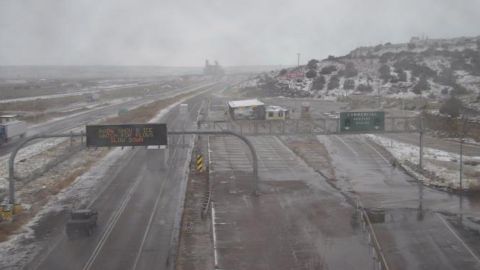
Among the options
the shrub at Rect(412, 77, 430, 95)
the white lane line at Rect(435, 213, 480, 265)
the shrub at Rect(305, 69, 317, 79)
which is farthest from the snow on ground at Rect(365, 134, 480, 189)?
the shrub at Rect(305, 69, 317, 79)

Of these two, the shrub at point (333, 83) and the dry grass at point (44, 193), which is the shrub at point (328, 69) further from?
the dry grass at point (44, 193)

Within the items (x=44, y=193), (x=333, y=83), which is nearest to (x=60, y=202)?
(x=44, y=193)

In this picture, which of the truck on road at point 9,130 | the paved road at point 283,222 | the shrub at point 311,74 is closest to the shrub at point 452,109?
the paved road at point 283,222

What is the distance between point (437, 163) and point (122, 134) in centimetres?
2637

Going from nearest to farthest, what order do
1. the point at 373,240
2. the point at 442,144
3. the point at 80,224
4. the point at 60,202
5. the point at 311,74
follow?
the point at 373,240
the point at 80,224
the point at 60,202
the point at 442,144
the point at 311,74

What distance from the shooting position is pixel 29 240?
21.6m

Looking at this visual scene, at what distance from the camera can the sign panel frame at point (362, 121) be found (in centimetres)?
3275

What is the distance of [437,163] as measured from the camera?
4078cm

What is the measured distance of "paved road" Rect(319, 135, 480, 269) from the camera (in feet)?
64.4

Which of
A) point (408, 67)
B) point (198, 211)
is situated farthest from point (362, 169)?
point (408, 67)

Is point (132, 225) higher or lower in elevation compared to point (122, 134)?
lower

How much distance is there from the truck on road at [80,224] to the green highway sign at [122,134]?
6.64 m

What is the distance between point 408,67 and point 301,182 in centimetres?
9030

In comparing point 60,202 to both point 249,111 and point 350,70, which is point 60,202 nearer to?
point 249,111
